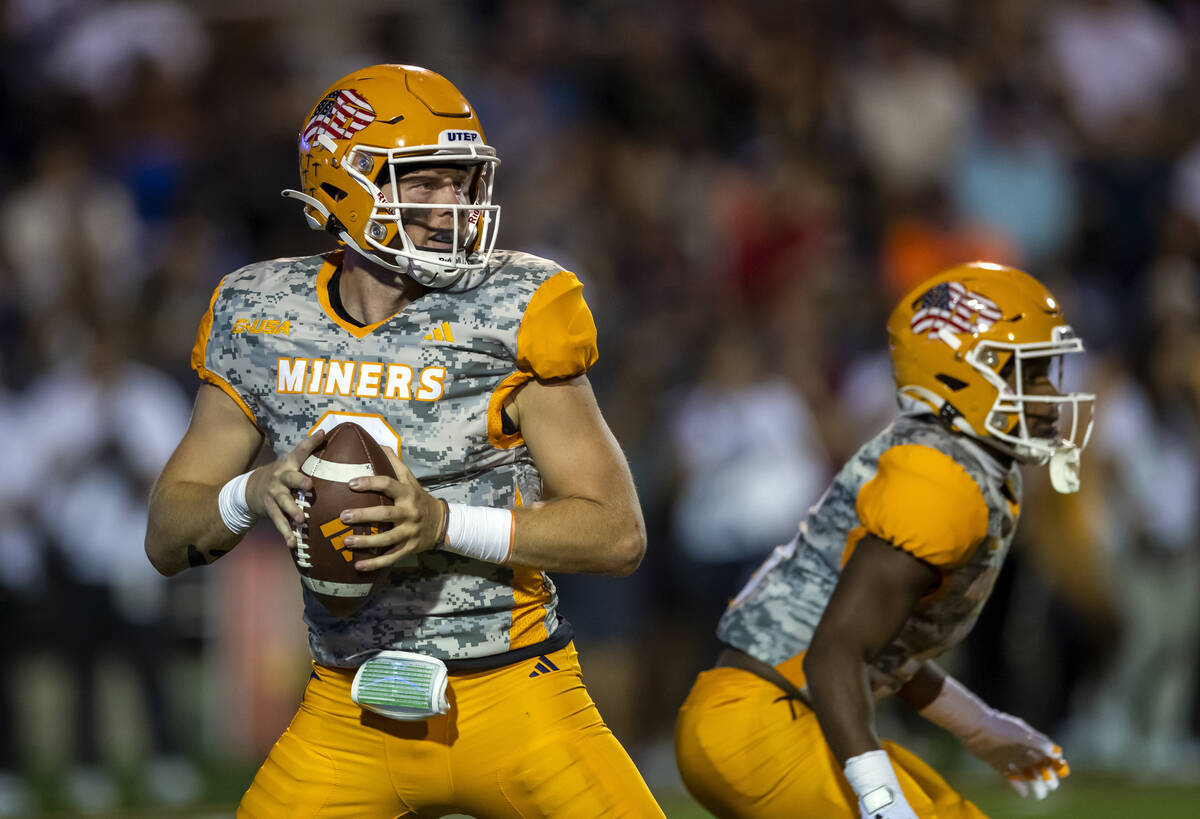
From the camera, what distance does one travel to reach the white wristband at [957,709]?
143 inches

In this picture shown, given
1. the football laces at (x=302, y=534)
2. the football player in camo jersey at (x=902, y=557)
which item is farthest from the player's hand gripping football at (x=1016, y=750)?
the football laces at (x=302, y=534)

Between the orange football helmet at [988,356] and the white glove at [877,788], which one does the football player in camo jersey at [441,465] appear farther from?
the orange football helmet at [988,356]

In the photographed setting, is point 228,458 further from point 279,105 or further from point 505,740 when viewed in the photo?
point 279,105

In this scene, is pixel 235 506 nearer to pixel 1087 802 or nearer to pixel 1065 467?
pixel 1065 467

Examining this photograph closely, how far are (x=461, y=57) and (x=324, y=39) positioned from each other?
1.23m

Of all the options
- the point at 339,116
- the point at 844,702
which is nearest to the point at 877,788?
the point at 844,702

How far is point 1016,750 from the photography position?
3.63 meters

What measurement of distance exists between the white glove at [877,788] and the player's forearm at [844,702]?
2 centimetres

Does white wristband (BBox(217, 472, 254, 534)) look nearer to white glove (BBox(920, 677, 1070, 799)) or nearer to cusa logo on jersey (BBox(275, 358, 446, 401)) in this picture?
cusa logo on jersey (BBox(275, 358, 446, 401))

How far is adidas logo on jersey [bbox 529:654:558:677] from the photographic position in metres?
3.11

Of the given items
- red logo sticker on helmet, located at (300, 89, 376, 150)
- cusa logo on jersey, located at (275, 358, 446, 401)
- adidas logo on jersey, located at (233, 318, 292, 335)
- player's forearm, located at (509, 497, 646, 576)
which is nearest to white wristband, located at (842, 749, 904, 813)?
player's forearm, located at (509, 497, 646, 576)

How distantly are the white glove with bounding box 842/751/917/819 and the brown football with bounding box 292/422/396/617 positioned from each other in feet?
3.10

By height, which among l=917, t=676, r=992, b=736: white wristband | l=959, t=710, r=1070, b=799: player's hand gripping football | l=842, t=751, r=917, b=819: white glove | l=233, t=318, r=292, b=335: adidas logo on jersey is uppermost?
l=233, t=318, r=292, b=335: adidas logo on jersey

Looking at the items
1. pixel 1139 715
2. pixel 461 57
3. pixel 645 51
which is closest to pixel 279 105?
pixel 461 57
